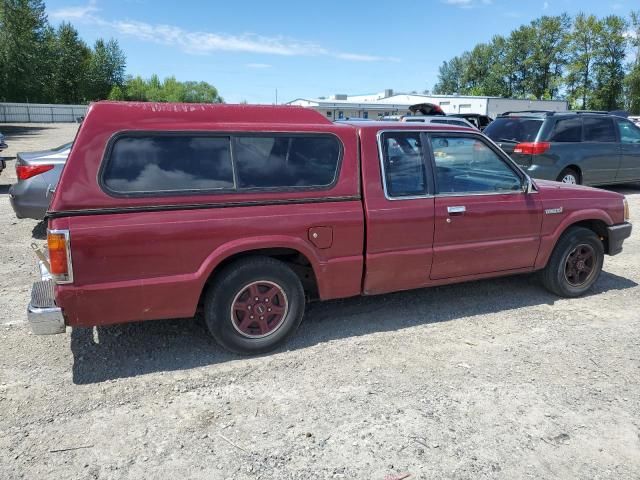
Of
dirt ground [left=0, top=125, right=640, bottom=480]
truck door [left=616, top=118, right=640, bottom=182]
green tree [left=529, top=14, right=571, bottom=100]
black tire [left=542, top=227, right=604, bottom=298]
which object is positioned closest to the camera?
dirt ground [left=0, top=125, right=640, bottom=480]

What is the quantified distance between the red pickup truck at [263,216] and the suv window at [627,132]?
25.9ft

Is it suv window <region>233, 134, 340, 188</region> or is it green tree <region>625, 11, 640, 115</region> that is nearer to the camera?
suv window <region>233, 134, 340, 188</region>

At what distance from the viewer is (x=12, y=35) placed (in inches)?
1785

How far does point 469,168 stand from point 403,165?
76 cm

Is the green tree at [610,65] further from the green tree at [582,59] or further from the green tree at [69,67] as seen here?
the green tree at [69,67]

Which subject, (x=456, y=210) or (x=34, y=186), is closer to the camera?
(x=456, y=210)

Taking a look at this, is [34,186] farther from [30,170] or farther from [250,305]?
[250,305]

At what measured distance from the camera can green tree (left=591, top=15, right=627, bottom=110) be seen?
64375 mm

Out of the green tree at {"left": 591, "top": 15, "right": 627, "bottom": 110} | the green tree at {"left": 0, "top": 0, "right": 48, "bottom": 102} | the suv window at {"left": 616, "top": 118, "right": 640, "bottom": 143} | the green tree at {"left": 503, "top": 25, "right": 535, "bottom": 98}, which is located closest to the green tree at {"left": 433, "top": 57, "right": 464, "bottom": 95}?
the green tree at {"left": 503, "top": 25, "right": 535, "bottom": 98}

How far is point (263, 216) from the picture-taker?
3789mm

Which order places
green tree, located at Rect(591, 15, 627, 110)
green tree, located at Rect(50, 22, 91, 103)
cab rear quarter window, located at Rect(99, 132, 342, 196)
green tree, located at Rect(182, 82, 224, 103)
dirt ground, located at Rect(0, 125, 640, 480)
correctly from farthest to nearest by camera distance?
green tree, located at Rect(182, 82, 224, 103) < green tree, located at Rect(50, 22, 91, 103) < green tree, located at Rect(591, 15, 627, 110) < cab rear quarter window, located at Rect(99, 132, 342, 196) < dirt ground, located at Rect(0, 125, 640, 480)

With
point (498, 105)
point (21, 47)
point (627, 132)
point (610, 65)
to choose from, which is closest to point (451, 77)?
point (610, 65)

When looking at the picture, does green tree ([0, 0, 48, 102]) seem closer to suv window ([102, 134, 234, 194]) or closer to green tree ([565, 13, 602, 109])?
suv window ([102, 134, 234, 194])

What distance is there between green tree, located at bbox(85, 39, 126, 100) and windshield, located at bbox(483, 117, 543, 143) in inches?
2928
